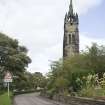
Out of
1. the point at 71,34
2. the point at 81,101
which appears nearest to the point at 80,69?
the point at 81,101

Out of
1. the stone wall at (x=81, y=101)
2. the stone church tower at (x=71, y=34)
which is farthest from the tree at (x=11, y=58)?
the stone church tower at (x=71, y=34)

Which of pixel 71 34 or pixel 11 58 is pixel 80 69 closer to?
pixel 11 58

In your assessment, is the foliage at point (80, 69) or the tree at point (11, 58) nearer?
the foliage at point (80, 69)

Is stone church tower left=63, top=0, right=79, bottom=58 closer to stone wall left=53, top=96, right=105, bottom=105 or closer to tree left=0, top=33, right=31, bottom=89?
tree left=0, top=33, right=31, bottom=89

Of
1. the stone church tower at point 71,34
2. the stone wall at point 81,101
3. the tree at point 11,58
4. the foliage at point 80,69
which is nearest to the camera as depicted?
the stone wall at point 81,101

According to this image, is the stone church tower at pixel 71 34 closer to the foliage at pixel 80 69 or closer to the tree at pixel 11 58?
the tree at pixel 11 58

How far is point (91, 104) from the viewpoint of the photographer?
2773 centimetres

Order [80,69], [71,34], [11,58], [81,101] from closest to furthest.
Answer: [81,101] → [80,69] → [11,58] → [71,34]

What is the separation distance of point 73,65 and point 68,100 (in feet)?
42.4

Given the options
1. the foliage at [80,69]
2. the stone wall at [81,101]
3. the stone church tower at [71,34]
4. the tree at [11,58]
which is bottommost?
the stone wall at [81,101]

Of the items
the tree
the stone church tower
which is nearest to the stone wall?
the tree

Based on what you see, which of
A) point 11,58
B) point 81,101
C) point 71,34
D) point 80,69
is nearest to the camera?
point 81,101

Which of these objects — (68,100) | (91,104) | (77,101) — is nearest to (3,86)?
(68,100)

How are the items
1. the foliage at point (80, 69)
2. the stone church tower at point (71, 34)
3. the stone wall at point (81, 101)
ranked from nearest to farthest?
the stone wall at point (81, 101), the foliage at point (80, 69), the stone church tower at point (71, 34)
